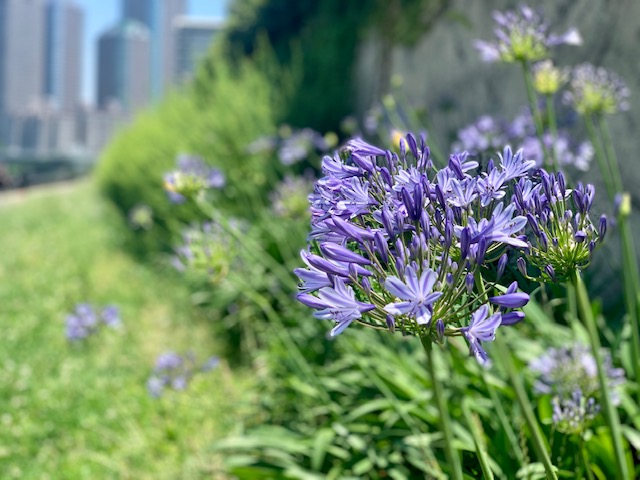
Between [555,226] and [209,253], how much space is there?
1245 millimetres

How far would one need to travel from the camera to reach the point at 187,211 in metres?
6.58

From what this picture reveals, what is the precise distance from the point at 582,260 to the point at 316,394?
183cm

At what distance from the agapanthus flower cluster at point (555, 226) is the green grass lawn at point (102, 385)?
200 cm

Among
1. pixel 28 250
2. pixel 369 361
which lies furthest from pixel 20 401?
pixel 28 250

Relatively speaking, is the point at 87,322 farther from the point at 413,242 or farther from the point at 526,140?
the point at 413,242

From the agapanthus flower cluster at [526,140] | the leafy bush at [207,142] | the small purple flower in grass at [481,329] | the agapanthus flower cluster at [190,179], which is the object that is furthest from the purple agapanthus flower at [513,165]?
the leafy bush at [207,142]

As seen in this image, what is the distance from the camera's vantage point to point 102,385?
3910 mm

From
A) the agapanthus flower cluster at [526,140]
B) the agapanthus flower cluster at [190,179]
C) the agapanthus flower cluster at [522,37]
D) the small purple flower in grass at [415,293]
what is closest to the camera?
the small purple flower in grass at [415,293]

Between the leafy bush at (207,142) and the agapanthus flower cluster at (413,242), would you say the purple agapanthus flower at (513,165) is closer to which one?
the agapanthus flower cluster at (413,242)

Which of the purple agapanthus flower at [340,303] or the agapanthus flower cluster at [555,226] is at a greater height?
the agapanthus flower cluster at [555,226]

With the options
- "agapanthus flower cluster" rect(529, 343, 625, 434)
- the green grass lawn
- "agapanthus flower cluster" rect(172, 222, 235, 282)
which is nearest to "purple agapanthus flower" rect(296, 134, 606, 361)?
"agapanthus flower cluster" rect(529, 343, 625, 434)

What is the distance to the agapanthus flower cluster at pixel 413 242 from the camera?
3.17 ft

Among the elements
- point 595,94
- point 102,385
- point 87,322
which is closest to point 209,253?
point 595,94

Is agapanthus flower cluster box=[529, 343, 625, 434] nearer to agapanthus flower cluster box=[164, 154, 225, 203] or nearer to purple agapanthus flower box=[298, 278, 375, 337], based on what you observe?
purple agapanthus flower box=[298, 278, 375, 337]
